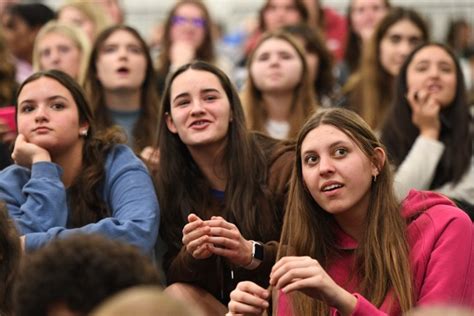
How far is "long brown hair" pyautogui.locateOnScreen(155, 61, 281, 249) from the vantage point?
5641mm

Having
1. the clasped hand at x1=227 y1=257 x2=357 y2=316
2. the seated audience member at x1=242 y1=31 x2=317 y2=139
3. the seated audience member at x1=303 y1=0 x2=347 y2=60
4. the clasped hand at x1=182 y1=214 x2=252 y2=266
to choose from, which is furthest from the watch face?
the seated audience member at x1=303 y1=0 x2=347 y2=60

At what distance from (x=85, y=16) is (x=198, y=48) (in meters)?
0.97

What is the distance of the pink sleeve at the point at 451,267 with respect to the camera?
4711 mm

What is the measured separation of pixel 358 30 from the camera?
365 inches

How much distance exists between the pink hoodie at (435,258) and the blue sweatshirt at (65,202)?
0.83 m

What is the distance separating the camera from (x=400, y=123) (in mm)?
6938

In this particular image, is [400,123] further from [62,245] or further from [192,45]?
[62,245]

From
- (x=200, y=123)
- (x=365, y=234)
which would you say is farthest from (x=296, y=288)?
(x=200, y=123)

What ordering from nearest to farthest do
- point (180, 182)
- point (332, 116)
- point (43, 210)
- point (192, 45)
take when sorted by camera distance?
point (332, 116) → point (43, 210) → point (180, 182) → point (192, 45)

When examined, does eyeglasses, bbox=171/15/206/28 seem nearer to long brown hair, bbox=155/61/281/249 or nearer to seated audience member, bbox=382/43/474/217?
seated audience member, bbox=382/43/474/217

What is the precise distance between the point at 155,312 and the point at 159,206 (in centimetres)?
302

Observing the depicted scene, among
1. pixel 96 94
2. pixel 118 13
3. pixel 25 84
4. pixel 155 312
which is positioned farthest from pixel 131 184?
pixel 118 13

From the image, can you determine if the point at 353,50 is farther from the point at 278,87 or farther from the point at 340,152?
the point at 340,152

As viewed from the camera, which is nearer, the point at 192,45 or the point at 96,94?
the point at 96,94
